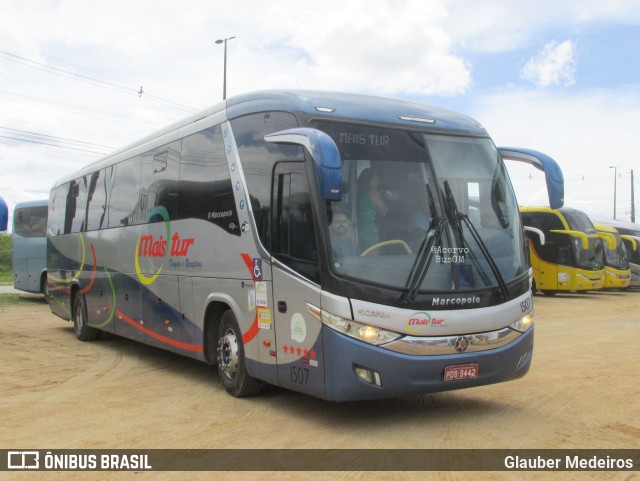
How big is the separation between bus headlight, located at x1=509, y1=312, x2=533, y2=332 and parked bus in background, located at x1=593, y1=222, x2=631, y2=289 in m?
22.0

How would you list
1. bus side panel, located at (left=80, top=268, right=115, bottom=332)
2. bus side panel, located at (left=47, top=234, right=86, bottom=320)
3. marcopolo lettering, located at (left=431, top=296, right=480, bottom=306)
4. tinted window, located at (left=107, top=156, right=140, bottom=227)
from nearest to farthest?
marcopolo lettering, located at (left=431, top=296, right=480, bottom=306), tinted window, located at (left=107, top=156, right=140, bottom=227), bus side panel, located at (left=80, top=268, right=115, bottom=332), bus side panel, located at (left=47, top=234, right=86, bottom=320)

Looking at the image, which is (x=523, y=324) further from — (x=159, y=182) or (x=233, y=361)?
(x=159, y=182)

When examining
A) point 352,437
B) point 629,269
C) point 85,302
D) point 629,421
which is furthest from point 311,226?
point 629,269

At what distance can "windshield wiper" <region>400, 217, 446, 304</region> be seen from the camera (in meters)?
6.95

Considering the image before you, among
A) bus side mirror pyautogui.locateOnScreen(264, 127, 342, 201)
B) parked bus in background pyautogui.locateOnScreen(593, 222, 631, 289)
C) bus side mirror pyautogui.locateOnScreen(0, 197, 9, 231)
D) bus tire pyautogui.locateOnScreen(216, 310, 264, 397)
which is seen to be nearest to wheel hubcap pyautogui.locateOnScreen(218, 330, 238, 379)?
bus tire pyautogui.locateOnScreen(216, 310, 264, 397)

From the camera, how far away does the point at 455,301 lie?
7105mm

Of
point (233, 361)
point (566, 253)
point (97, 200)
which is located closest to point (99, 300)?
point (97, 200)

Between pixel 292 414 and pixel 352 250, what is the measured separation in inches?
76.2

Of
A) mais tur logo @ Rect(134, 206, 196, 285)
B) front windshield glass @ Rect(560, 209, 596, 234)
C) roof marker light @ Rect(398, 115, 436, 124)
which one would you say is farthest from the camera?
front windshield glass @ Rect(560, 209, 596, 234)

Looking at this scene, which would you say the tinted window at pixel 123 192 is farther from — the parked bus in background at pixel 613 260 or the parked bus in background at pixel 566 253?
the parked bus in background at pixel 613 260

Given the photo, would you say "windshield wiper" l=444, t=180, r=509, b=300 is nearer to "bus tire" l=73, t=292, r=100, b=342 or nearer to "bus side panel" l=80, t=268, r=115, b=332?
"bus side panel" l=80, t=268, r=115, b=332

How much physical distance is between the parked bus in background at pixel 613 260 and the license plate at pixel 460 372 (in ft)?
75.2

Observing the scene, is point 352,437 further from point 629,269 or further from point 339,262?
point 629,269

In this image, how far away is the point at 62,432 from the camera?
23.7 ft
